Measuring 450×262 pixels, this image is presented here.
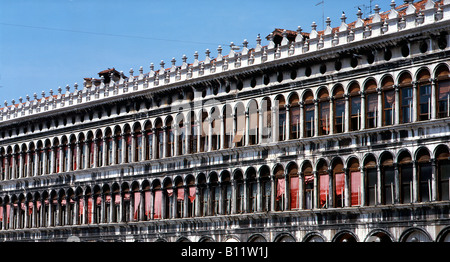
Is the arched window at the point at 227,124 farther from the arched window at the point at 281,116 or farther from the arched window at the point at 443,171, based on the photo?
the arched window at the point at 443,171

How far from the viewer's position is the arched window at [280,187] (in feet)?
139

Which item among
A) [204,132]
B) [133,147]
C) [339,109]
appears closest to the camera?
[339,109]

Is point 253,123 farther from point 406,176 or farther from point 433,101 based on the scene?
point 433,101

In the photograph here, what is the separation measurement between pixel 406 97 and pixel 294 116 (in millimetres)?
6000

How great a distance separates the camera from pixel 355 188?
39406 mm

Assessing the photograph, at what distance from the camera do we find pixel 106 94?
172 feet

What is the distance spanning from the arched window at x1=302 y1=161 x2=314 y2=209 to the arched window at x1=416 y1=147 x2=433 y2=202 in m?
5.38

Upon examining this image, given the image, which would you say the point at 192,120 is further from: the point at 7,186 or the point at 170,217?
the point at 7,186

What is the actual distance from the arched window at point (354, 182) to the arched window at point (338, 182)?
408 millimetres

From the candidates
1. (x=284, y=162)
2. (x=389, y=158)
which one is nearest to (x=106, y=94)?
(x=284, y=162)

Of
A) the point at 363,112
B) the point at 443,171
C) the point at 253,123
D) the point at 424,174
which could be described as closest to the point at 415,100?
the point at 363,112

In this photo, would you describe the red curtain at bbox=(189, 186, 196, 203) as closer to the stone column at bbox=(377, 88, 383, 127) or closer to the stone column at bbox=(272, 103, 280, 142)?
the stone column at bbox=(272, 103, 280, 142)

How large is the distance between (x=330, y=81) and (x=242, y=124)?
5766mm
